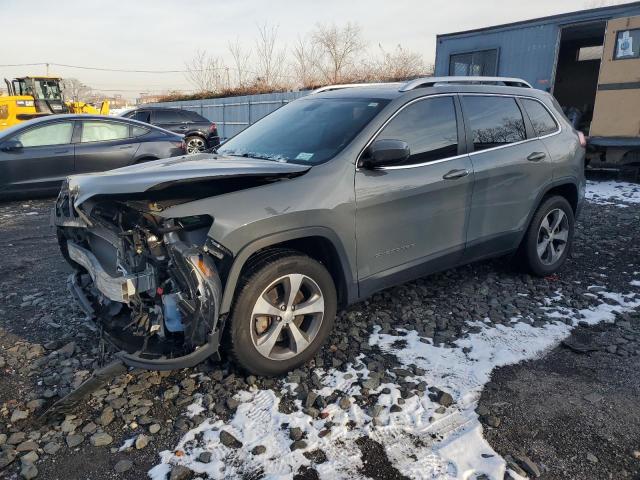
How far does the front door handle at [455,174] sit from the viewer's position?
3.64 metres

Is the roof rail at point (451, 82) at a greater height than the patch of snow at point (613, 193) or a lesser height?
greater

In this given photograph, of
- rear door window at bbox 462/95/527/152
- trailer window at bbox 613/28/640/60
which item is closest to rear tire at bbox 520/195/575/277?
rear door window at bbox 462/95/527/152

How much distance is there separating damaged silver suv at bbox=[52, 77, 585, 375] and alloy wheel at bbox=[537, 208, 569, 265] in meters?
0.22

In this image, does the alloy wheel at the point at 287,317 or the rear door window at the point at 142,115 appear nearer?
the alloy wheel at the point at 287,317

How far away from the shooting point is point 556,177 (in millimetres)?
4531

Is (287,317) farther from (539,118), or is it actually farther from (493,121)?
(539,118)

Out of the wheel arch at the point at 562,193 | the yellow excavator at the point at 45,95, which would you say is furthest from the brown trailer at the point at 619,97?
A: the yellow excavator at the point at 45,95

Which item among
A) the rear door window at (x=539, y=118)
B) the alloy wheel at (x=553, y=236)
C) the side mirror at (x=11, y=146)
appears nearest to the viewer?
the rear door window at (x=539, y=118)

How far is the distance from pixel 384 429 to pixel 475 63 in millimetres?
11492

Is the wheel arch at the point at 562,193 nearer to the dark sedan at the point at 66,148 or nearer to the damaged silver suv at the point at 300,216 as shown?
the damaged silver suv at the point at 300,216

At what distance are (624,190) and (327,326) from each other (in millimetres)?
8578

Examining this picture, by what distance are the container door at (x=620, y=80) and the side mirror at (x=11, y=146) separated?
10.8 metres

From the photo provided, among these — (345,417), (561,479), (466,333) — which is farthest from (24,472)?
(466,333)

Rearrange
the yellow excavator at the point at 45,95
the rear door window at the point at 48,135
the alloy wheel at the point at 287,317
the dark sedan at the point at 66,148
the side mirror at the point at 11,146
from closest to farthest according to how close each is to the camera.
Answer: the alloy wheel at the point at 287,317 < the side mirror at the point at 11,146 < the dark sedan at the point at 66,148 < the rear door window at the point at 48,135 < the yellow excavator at the point at 45,95
